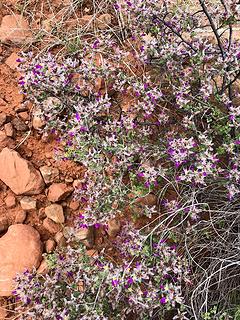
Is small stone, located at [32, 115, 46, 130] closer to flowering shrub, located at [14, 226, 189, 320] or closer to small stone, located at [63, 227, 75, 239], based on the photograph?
small stone, located at [63, 227, 75, 239]

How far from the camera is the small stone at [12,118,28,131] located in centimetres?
326

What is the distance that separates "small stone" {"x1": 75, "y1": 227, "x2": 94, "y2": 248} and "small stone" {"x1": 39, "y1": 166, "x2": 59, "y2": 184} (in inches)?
15.6

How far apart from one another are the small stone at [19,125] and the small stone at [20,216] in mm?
558

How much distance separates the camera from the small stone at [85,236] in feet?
9.61

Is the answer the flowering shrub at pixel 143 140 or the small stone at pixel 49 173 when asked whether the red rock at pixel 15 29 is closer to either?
the flowering shrub at pixel 143 140

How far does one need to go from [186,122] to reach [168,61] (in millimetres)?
374

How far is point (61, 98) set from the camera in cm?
301

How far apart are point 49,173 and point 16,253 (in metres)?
0.54

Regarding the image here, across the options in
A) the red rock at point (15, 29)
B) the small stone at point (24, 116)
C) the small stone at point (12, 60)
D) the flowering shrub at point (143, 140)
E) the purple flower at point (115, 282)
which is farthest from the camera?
the red rock at point (15, 29)

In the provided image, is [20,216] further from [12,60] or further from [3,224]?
[12,60]

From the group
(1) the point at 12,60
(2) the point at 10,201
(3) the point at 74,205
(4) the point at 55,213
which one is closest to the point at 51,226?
(4) the point at 55,213

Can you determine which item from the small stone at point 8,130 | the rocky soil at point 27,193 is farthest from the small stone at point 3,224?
the small stone at point 8,130

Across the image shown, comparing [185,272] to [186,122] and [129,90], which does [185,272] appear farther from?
[129,90]

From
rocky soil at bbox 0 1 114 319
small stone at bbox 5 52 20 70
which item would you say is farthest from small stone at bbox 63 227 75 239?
small stone at bbox 5 52 20 70
